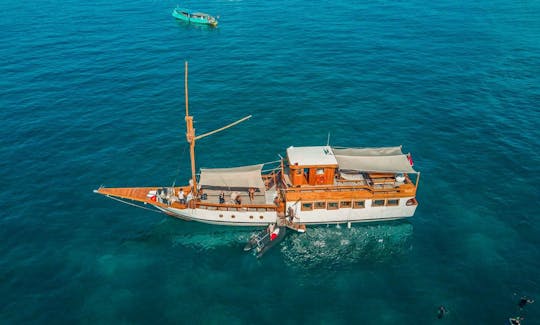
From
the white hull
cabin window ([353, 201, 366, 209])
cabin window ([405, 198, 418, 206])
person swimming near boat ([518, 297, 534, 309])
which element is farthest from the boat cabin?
person swimming near boat ([518, 297, 534, 309])

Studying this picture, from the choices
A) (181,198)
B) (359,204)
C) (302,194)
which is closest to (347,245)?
(359,204)

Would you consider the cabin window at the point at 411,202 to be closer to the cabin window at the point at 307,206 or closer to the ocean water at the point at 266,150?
the ocean water at the point at 266,150

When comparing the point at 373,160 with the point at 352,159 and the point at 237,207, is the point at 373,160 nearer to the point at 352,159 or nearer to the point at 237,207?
the point at 352,159

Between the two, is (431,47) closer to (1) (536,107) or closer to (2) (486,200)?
(1) (536,107)

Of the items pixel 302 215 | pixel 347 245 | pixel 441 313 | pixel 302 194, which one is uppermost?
pixel 302 194

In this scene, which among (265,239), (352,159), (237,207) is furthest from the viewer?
(352,159)

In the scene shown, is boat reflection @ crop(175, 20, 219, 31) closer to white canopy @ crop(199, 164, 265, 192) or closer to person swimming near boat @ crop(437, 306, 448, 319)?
white canopy @ crop(199, 164, 265, 192)

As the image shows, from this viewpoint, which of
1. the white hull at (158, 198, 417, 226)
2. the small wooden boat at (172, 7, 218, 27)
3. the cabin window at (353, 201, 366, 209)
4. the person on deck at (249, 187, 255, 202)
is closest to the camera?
the white hull at (158, 198, 417, 226)
